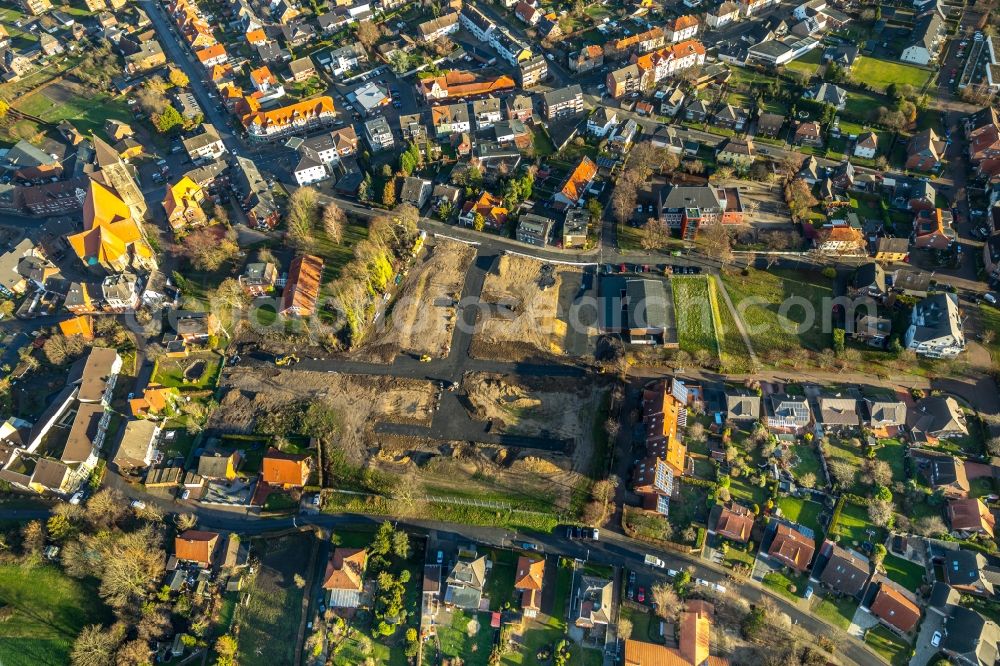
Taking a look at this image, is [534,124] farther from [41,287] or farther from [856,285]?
[41,287]

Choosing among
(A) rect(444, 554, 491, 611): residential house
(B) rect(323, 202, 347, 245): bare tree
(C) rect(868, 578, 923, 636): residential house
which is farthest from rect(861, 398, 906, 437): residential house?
(B) rect(323, 202, 347, 245): bare tree

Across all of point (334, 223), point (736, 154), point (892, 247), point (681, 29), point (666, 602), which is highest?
point (681, 29)

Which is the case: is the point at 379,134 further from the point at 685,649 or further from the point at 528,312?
the point at 685,649

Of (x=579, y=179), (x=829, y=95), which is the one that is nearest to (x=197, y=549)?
(x=579, y=179)

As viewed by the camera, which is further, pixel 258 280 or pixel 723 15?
pixel 723 15

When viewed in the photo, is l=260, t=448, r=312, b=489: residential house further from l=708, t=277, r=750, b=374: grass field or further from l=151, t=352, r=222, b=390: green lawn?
l=708, t=277, r=750, b=374: grass field

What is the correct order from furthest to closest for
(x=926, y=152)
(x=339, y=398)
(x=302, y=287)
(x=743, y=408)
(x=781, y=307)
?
(x=926, y=152) < (x=302, y=287) < (x=781, y=307) < (x=339, y=398) < (x=743, y=408)

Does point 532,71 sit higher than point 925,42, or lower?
lower
